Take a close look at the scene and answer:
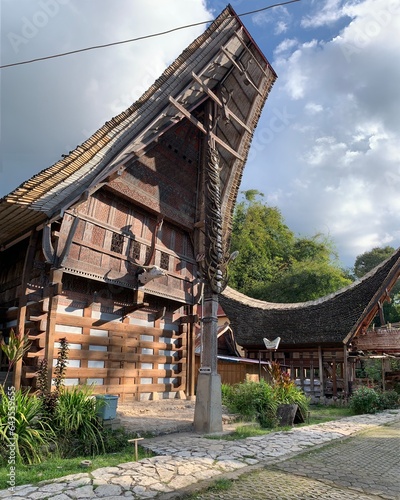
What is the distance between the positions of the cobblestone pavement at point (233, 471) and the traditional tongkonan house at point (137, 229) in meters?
3.51

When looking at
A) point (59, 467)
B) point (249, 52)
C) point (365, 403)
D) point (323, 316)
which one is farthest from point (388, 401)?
point (249, 52)

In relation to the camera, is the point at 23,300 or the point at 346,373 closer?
the point at 23,300

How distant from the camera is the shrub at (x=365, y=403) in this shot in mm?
13641

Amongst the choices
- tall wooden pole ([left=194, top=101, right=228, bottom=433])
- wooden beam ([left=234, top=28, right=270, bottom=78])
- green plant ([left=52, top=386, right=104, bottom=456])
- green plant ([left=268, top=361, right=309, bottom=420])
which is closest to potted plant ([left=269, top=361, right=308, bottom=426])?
green plant ([left=268, top=361, right=309, bottom=420])

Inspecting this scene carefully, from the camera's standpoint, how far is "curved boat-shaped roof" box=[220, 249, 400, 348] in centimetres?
1795

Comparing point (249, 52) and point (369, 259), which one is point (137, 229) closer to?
point (249, 52)

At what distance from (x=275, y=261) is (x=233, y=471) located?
107 feet

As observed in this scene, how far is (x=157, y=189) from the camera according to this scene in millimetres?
11750

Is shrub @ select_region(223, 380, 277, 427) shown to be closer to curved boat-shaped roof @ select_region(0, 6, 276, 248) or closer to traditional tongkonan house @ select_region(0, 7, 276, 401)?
traditional tongkonan house @ select_region(0, 7, 276, 401)

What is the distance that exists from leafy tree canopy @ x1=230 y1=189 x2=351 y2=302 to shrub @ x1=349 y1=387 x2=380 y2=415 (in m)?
18.9

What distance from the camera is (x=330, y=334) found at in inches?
705

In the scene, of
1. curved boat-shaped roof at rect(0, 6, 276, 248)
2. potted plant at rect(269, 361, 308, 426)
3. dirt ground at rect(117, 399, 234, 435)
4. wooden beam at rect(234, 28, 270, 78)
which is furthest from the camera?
wooden beam at rect(234, 28, 270, 78)

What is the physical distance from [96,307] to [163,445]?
178 inches

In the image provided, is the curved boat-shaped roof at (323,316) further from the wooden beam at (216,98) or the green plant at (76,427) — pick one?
the green plant at (76,427)
